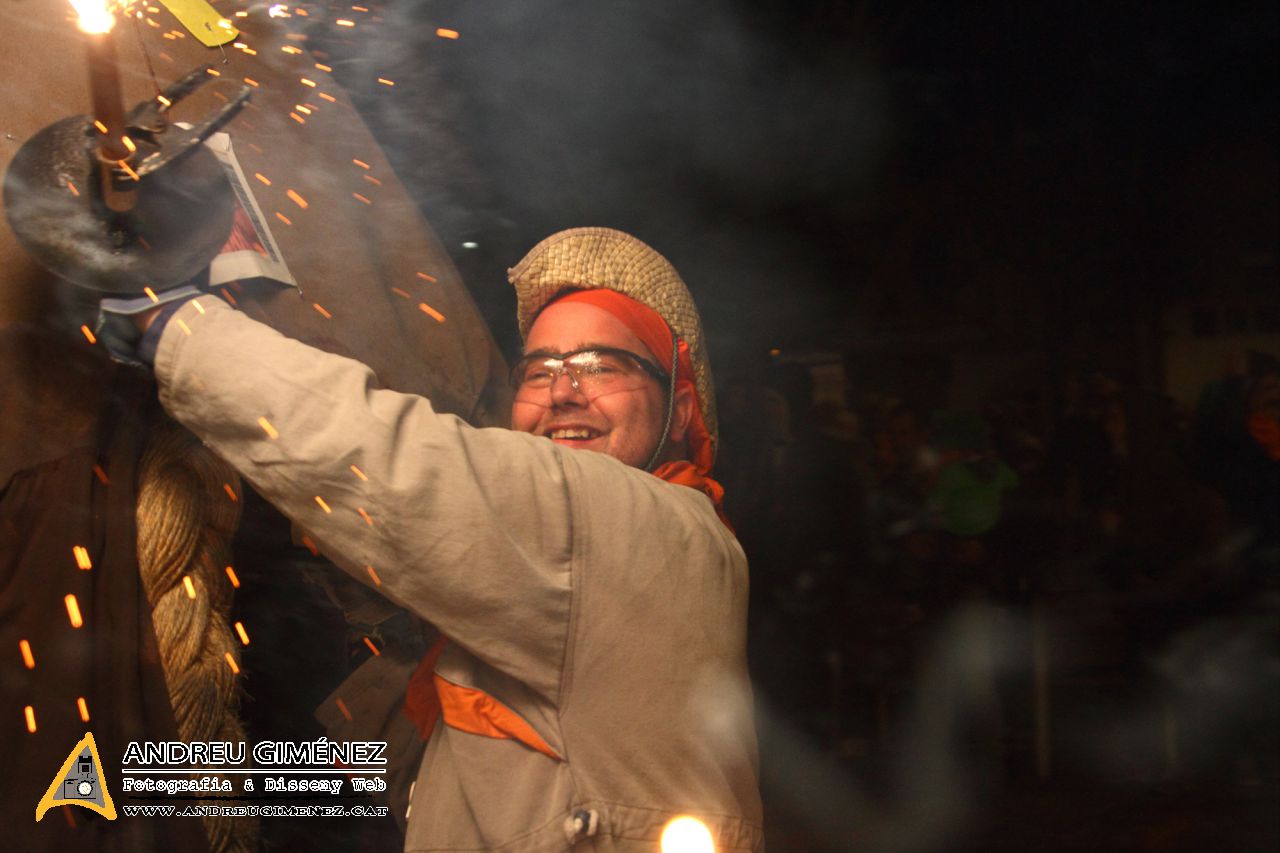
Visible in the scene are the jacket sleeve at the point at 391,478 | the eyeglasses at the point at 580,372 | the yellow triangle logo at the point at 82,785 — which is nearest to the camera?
the jacket sleeve at the point at 391,478

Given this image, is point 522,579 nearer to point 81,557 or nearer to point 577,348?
point 577,348

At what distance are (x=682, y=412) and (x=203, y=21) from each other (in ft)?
2.50

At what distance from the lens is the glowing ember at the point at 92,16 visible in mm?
1124

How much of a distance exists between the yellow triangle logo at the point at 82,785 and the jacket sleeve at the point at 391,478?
0.38 meters

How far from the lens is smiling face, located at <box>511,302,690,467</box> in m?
1.30

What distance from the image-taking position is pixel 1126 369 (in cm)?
137

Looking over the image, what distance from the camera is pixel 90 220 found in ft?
3.67

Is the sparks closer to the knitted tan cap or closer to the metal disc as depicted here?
the metal disc

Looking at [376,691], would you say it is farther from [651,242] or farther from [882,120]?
[882,120]

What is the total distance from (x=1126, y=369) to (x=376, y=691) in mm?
1046

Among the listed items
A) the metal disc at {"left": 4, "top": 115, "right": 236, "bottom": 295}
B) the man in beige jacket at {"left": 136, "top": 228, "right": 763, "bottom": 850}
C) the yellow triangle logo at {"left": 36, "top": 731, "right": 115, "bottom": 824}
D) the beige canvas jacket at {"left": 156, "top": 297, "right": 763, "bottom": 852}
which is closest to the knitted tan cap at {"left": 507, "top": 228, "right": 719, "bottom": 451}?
the man in beige jacket at {"left": 136, "top": 228, "right": 763, "bottom": 850}

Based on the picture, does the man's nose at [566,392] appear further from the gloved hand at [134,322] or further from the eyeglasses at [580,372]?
the gloved hand at [134,322]

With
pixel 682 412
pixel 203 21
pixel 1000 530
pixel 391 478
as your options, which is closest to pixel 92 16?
pixel 203 21

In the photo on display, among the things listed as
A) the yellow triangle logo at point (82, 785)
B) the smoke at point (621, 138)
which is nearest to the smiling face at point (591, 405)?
the smoke at point (621, 138)
